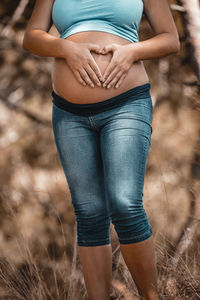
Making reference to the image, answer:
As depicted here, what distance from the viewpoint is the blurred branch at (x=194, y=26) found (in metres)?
2.04

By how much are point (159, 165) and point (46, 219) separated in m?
0.80

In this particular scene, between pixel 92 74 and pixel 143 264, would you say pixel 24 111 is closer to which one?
pixel 92 74

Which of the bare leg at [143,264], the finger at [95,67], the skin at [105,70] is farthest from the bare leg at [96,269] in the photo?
the finger at [95,67]

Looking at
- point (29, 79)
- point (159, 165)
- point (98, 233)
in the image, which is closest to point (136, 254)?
point (98, 233)

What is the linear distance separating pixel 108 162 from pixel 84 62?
31 centimetres

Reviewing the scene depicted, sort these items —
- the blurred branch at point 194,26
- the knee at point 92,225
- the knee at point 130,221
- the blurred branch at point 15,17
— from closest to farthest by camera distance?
the knee at point 130,221 < the knee at point 92,225 < the blurred branch at point 194,26 < the blurred branch at point 15,17

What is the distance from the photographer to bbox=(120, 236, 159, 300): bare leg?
42.7 inches

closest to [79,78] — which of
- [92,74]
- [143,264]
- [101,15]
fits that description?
[92,74]

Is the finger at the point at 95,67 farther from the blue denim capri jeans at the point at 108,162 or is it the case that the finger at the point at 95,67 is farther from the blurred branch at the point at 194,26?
the blurred branch at the point at 194,26

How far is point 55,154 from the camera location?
2490 mm

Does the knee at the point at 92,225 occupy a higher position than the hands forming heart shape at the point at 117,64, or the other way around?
the hands forming heart shape at the point at 117,64

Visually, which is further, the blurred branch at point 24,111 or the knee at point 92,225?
the blurred branch at point 24,111

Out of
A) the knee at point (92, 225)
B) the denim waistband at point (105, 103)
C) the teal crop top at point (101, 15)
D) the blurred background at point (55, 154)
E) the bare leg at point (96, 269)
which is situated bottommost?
the blurred background at point (55, 154)

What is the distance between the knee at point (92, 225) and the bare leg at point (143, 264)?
10 centimetres
